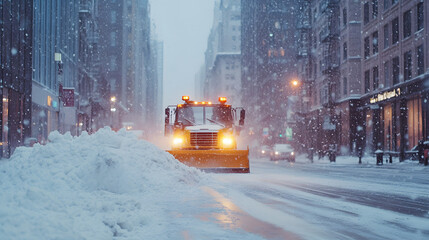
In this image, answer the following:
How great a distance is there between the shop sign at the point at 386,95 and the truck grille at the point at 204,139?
22218 mm

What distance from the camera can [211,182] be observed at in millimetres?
14609

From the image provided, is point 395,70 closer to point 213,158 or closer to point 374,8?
point 374,8

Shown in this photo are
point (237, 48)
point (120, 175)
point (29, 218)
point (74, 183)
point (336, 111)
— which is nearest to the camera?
point (29, 218)

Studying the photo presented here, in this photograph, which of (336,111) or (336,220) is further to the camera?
(336,111)

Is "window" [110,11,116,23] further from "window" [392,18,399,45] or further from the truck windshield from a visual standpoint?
the truck windshield

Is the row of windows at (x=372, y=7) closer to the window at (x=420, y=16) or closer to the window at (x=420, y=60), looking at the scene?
the window at (x=420, y=16)

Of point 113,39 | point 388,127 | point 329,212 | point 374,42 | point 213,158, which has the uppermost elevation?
point 113,39

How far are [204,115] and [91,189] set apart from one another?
32.7 feet

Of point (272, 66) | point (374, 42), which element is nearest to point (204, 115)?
point (374, 42)

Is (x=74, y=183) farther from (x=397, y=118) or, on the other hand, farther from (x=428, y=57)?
(x=397, y=118)

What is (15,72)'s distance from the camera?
32875mm

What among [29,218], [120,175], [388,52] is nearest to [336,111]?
[388,52]

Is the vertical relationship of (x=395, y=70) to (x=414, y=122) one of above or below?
above

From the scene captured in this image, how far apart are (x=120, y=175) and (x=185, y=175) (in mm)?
3166
